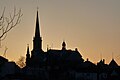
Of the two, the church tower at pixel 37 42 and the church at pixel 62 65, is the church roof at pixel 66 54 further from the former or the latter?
the church tower at pixel 37 42

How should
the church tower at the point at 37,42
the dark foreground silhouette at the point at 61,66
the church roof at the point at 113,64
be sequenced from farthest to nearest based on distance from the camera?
the church tower at the point at 37,42, the church roof at the point at 113,64, the dark foreground silhouette at the point at 61,66

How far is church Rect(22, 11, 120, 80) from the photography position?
11838cm

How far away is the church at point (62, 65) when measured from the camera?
388ft

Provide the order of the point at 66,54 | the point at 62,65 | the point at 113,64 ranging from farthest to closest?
the point at 113,64, the point at 66,54, the point at 62,65

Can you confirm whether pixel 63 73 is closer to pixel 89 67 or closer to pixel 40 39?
pixel 89 67

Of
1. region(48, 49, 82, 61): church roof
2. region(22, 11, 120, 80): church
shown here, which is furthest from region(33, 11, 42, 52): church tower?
region(48, 49, 82, 61): church roof

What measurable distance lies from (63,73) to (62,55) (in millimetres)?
17897

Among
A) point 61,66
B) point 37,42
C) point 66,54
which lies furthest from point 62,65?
point 37,42

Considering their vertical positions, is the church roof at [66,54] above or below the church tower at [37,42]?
below

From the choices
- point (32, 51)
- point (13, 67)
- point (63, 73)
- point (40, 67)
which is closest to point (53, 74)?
point (63, 73)

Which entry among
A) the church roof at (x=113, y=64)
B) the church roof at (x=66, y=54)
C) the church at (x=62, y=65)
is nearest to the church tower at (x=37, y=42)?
the church at (x=62, y=65)

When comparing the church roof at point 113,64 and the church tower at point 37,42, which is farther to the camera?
the church tower at point 37,42

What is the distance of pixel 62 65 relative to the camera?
127438 millimetres

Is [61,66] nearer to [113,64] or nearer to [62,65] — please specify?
[62,65]
